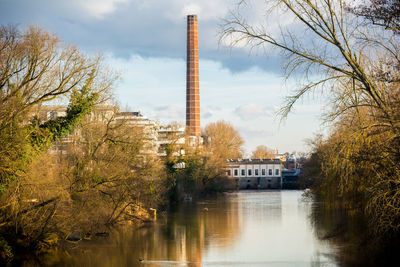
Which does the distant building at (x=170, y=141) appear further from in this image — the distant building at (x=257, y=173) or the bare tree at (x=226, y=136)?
the distant building at (x=257, y=173)

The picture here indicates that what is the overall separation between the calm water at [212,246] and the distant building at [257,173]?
2411 inches

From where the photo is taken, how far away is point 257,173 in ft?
307

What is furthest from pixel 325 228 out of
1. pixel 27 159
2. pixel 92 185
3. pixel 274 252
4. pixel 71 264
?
pixel 27 159

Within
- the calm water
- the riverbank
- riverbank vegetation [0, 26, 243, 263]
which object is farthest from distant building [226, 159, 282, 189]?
riverbank vegetation [0, 26, 243, 263]

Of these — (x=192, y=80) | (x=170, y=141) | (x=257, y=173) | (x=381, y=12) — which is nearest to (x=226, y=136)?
Answer: (x=257, y=173)

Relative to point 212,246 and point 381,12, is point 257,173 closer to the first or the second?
point 212,246

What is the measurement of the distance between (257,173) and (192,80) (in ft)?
102

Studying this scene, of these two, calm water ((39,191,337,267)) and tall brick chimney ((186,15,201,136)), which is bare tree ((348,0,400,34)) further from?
tall brick chimney ((186,15,201,136))

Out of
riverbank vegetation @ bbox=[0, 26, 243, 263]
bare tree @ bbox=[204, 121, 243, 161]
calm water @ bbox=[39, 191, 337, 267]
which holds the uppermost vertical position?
bare tree @ bbox=[204, 121, 243, 161]

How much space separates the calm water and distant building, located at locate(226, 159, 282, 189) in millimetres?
61238

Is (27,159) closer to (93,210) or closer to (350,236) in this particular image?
(93,210)

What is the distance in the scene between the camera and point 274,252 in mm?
18984

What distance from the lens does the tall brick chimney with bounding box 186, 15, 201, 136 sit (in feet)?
227

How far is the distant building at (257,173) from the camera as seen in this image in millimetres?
91875
